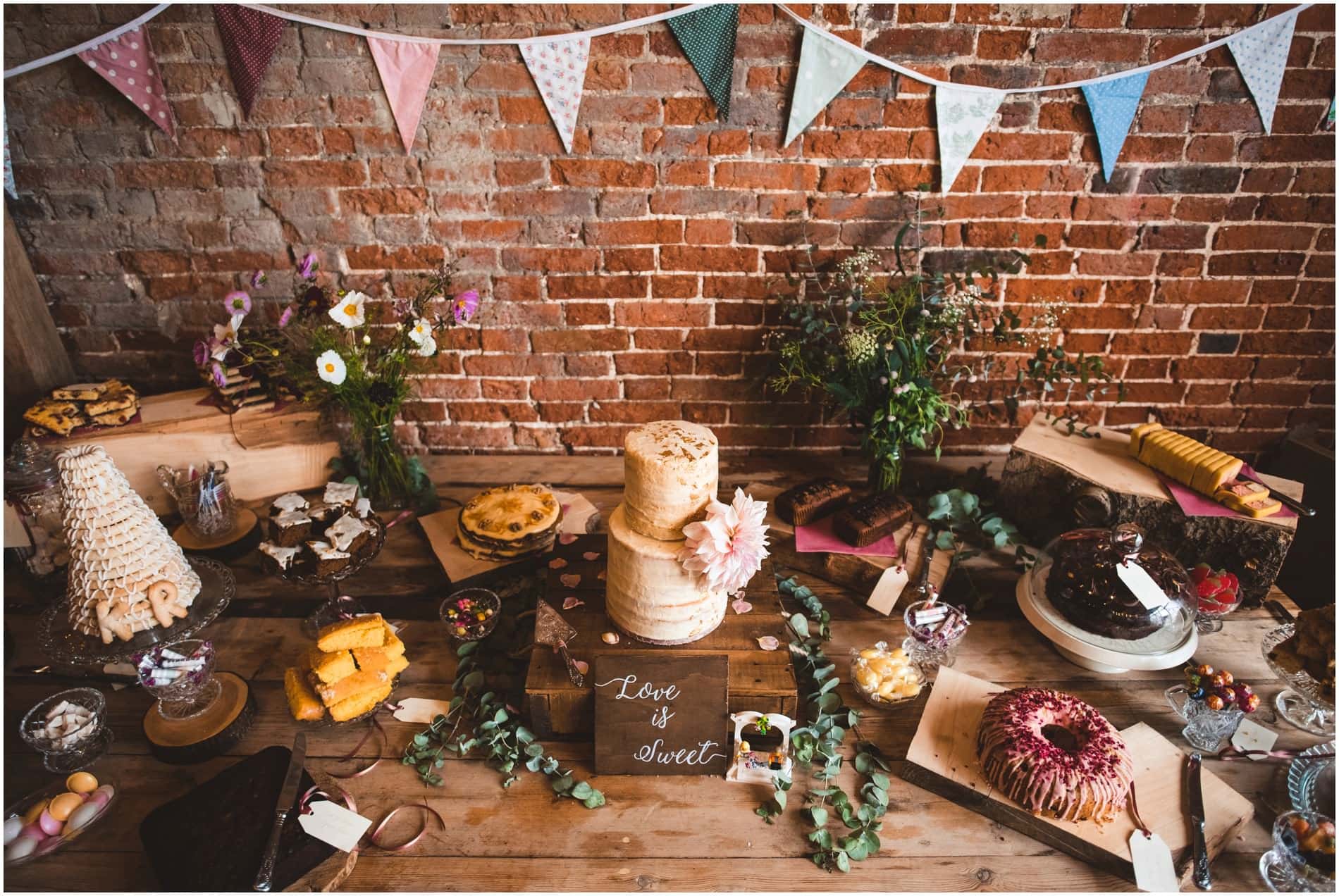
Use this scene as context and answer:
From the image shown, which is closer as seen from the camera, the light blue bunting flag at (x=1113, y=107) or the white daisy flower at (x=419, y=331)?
the white daisy flower at (x=419, y=331)

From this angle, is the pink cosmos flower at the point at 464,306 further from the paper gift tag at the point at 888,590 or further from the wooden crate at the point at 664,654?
the paper gift tag at the point at 888,590

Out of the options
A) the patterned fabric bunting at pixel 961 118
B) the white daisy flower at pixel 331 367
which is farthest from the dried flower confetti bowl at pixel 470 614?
the patterned fabric bunting at pixel 961 118

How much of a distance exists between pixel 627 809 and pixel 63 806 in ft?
3.47

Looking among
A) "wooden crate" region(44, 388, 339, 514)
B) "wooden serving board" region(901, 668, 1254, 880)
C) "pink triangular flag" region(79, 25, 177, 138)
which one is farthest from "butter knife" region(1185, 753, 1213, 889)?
"pink triangular flag" region(79, 25, 177, 138)

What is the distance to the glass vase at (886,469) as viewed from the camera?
2.16m

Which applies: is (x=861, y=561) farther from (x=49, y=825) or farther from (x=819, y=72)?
(x=49, y=825)

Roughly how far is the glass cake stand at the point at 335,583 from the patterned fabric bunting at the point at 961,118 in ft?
6.22

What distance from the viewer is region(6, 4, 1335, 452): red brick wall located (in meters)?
2.08

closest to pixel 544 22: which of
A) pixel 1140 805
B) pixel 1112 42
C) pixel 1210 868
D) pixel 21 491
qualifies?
pixel 1112 42

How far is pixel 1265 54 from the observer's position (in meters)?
2.07

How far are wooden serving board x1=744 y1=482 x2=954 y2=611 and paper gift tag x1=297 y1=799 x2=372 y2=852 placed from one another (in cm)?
114

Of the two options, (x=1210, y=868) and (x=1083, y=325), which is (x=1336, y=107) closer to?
(x=1083, y=325)

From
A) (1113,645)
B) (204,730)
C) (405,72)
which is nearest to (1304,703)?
(1113,645)

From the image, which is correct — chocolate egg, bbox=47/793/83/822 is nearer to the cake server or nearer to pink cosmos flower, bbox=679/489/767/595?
the cake server
